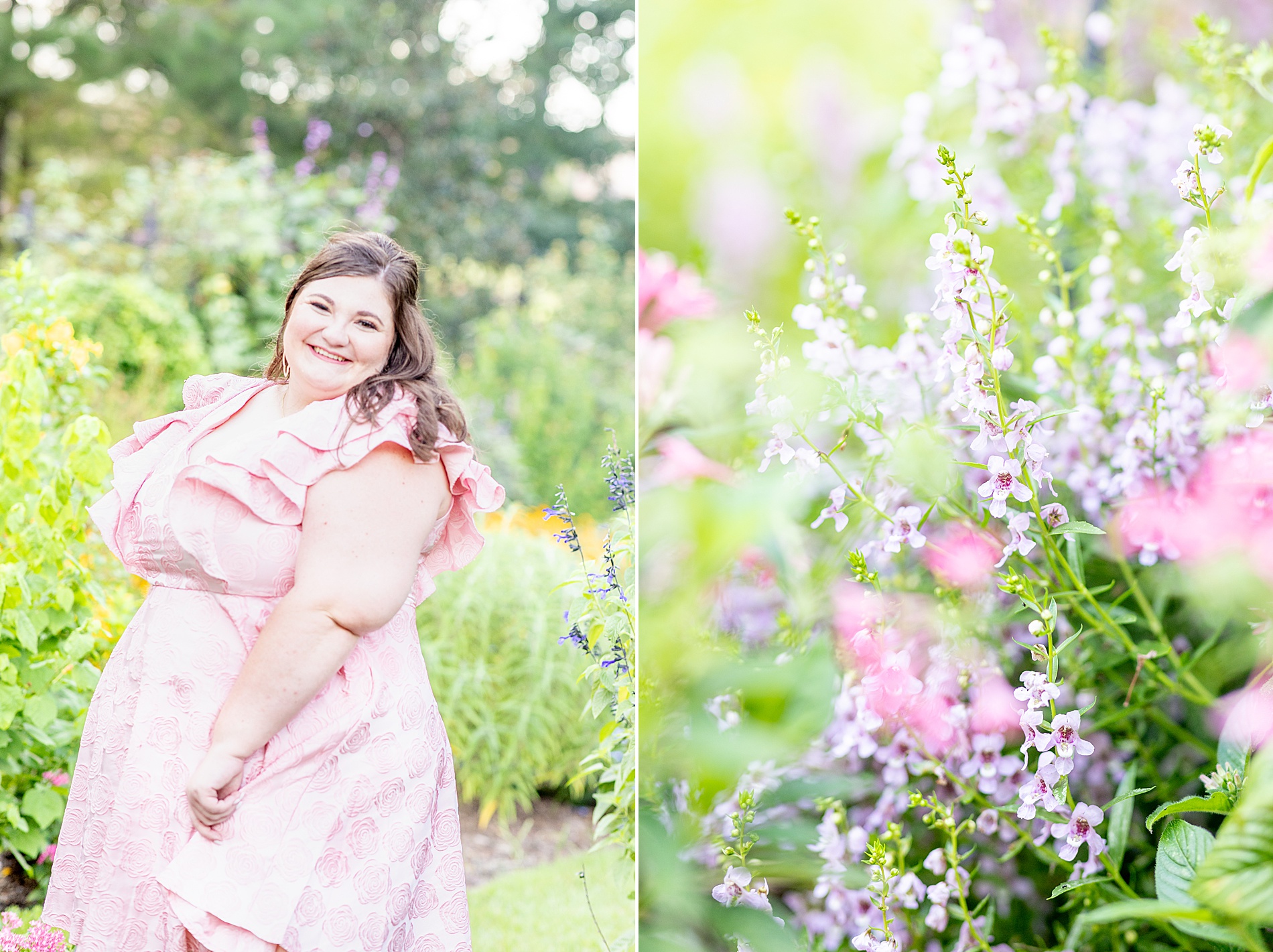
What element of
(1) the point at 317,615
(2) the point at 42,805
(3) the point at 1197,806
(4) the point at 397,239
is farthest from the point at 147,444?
(4) the point at 397,239

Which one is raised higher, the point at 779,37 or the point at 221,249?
the point at 779,37

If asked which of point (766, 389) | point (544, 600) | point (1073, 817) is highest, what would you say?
point (766, 389)

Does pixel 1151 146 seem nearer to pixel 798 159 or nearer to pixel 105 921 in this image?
pixel 798 159

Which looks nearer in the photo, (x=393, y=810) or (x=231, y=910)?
(x=231, y=910)

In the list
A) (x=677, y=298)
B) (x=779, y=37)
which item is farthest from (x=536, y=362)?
(x=677, y=298)

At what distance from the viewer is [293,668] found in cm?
119

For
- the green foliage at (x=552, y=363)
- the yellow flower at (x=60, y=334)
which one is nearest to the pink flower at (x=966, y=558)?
the yellow flower at (x=60, y=334)

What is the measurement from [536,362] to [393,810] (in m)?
3.94

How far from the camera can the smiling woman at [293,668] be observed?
1199mm

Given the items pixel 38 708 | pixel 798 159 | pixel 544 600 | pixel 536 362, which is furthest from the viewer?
pixel 536 362

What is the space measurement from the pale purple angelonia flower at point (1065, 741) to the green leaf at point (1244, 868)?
27 cm

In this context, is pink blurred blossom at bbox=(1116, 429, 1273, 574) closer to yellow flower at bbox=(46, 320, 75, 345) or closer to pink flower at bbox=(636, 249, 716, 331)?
pink flower at bbox=(636, 249, 716, 331)

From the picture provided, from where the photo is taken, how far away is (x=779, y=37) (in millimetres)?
2410

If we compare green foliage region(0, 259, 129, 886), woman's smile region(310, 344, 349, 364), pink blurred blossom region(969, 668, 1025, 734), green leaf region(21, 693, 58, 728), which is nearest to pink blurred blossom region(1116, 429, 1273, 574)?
pink blurred blossom region(969, 668, 1025, 734)
